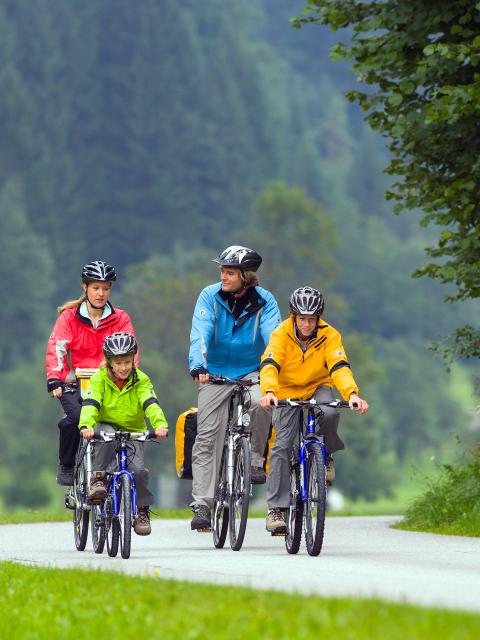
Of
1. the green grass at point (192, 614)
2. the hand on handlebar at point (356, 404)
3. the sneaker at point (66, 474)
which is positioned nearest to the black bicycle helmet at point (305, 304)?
the hand on handlebar at point (356, 404)

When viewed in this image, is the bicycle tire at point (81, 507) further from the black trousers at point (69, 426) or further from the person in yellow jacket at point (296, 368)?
the person in yellow jacket at point (296, 368)

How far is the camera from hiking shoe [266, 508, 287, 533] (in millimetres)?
12172

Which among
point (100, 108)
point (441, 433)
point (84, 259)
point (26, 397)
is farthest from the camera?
point (100, 108)

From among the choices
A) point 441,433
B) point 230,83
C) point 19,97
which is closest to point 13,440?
point 441,433

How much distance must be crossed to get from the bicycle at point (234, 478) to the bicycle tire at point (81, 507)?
98cm

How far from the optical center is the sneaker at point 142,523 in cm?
1219

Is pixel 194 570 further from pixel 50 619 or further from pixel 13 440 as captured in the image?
pixel 13 440

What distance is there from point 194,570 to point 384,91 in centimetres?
741

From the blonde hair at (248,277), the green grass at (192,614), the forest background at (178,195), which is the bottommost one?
the green grass at (192,614)

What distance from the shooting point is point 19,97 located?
445 ft

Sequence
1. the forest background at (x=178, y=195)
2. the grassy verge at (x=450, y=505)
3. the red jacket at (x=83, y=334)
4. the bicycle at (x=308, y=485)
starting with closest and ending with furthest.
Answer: the bicycle at (x=308, y=485) < the red jacket at (x=83, y=334) < the grassy verge at (x=450, y=505) < the forest background at (x=178, y=195)

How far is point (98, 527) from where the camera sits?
12.7 m

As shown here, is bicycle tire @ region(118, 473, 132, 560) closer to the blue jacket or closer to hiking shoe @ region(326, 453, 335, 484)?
hiking shoe @ region(326, 453, 335, 484)

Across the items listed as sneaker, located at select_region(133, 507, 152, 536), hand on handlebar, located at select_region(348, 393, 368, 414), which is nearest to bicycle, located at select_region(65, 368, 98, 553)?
sneaker, located at select_region(133, 507, 152, 536)
